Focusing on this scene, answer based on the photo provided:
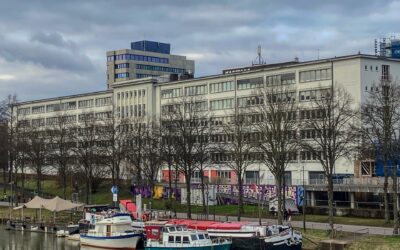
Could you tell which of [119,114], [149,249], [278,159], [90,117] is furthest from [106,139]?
[149,249]

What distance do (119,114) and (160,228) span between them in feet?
354

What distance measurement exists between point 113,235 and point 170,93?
87.9m

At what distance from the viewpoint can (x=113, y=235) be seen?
243 ft

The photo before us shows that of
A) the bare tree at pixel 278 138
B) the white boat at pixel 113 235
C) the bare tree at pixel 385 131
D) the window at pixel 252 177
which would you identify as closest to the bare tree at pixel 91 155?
the window at pixel 252 177

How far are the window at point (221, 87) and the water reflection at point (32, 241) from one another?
63.7 meters

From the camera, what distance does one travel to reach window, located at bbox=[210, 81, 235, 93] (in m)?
143

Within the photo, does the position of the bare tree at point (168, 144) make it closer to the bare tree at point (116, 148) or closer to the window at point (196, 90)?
the bare tree at point (116, 148)

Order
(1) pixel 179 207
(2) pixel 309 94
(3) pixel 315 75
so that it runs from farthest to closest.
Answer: (2) pixel 309 94
(3) pixel 315 75
(1) pixel 179 207

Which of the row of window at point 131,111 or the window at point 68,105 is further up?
the window at point 68,105

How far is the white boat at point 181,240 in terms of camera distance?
210 ft

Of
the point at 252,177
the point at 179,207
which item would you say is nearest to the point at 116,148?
the point at 179,207

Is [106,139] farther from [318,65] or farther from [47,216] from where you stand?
[318,65]

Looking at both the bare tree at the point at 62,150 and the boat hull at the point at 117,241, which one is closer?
the boat hull at the point at 117,241

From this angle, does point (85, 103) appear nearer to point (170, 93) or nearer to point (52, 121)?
point (52, 121)
